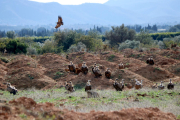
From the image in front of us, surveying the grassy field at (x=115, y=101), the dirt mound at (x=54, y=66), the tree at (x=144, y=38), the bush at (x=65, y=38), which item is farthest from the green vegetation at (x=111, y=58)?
the tree at (x=144, y=38)

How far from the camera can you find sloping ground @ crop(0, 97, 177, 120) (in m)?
3.97

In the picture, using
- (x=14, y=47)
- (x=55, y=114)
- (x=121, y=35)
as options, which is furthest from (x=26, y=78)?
(x=121, y=35)

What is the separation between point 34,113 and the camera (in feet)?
13.5

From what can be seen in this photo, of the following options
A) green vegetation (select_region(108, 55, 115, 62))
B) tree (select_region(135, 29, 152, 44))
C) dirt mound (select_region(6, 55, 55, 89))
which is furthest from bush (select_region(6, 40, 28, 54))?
tree (select_region(135, 29, 152, 44))

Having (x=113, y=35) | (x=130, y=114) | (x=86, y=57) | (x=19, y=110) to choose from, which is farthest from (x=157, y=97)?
(x=113, y=35)

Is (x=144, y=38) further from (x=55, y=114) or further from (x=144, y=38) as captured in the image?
(x=55, y=114)

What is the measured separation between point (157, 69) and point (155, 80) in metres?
1.29

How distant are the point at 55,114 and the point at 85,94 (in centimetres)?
443

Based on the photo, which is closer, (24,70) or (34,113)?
(34,113)

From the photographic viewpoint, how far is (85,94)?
8.58 m

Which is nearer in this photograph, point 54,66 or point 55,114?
point 55,114

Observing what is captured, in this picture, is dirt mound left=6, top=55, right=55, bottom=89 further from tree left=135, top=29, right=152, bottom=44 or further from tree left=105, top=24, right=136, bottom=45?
tree left=135, top=29, right=152, bottom=44

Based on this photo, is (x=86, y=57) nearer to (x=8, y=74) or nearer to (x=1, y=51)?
(x=8, y=74)

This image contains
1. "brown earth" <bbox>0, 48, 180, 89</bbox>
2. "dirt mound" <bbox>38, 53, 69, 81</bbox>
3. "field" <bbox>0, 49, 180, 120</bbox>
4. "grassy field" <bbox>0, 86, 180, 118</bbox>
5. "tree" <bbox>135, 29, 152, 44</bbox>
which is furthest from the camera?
"tree" <bbox>135, 29, 152, 44</bbox>
